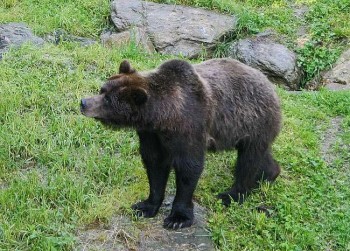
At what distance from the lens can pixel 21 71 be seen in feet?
24.8

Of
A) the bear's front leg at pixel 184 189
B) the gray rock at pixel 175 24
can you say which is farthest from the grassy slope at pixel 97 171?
the gray rock at pixel 175 24

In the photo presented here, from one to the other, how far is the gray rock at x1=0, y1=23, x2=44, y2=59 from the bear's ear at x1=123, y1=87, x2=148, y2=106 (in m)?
4.04

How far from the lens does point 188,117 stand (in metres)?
4.81

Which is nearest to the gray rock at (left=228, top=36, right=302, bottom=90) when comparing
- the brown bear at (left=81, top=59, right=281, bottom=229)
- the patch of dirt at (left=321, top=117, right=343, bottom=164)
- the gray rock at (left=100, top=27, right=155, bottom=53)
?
the gray rock at (left=100, top=27, right=155, bottom=53)

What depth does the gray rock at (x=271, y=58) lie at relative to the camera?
9414mm

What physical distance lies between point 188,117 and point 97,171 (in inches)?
54.0

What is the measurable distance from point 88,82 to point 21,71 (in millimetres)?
897

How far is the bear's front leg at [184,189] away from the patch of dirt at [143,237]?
2.9 inches

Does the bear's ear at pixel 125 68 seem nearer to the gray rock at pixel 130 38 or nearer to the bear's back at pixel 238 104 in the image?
the bear's back at pixel 238 104

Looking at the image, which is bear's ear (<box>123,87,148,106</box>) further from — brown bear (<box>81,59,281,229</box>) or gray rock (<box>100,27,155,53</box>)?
gray rock (<box>100,27,155,53</box>)

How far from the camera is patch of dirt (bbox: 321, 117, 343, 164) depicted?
265 inches

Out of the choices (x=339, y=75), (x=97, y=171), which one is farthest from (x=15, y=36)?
(x=339, y=75)

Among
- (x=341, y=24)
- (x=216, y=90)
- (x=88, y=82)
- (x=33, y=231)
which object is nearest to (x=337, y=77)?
(x=341, y=24)

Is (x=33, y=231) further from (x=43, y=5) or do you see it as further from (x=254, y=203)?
(x=43, y=5)
